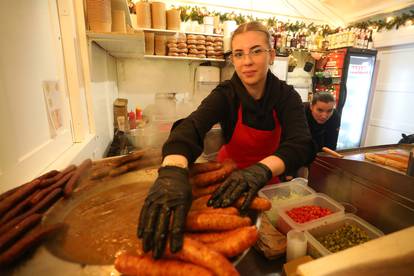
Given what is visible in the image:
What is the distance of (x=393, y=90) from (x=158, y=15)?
182 inches

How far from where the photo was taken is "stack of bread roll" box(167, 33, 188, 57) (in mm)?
3541

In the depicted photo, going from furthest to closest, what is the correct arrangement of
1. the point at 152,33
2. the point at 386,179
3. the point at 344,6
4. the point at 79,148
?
the point at 344,6 < the point at 152,33 < the point at 79,148 < the point at 386,179

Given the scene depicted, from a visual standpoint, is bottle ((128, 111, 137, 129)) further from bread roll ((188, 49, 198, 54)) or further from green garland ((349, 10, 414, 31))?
green garland ((349, 10, 414, 31))

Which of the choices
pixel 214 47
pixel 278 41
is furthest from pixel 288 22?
pixel 214 47

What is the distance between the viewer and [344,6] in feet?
14.3

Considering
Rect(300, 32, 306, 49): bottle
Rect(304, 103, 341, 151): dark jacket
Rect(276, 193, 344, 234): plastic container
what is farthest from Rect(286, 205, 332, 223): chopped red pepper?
Rect(300, 32, 306, 49): bottle

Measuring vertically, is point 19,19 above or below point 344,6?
below

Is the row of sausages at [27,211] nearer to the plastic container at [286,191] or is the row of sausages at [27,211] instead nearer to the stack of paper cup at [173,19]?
the plastic container at [286,191]

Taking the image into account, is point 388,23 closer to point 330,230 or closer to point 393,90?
point 393,90

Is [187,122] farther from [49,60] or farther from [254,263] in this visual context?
A: [49,60]

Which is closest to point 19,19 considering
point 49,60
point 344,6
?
point 49,60

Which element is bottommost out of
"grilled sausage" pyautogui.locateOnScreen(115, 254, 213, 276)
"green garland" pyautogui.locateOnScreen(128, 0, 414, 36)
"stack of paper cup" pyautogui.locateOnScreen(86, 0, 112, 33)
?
"grilled sausage" pyautogui.locateOnScreen(115, 254, 213, 276)

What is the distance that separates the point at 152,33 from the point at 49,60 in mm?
2335

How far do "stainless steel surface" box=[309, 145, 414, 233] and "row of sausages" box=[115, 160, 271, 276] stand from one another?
0.55 metres
